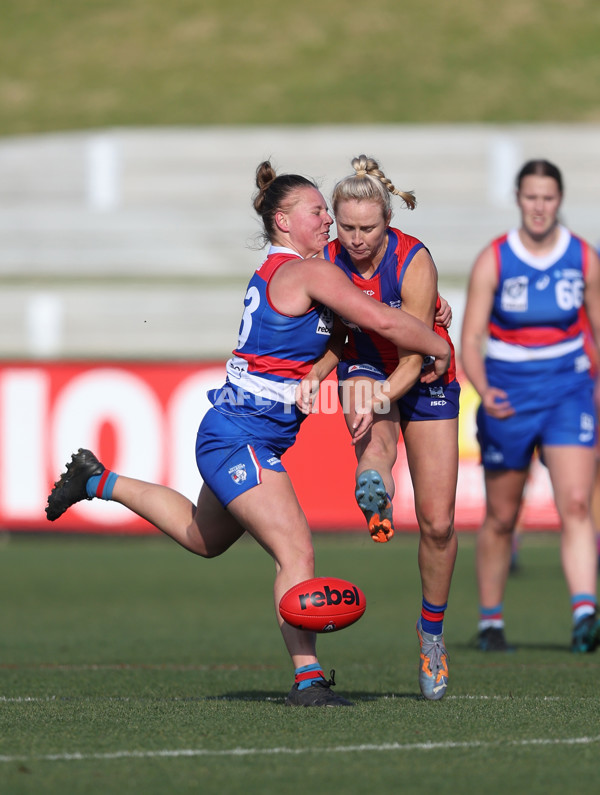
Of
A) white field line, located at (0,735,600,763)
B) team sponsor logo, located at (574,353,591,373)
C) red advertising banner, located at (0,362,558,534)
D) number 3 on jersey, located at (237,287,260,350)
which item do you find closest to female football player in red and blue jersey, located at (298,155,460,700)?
number 3 on jersey, located at (237,287,260,350)

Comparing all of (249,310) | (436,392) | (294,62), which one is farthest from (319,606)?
(294,62)

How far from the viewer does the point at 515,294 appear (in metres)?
7.25

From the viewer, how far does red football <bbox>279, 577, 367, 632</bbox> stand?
15.6 ft

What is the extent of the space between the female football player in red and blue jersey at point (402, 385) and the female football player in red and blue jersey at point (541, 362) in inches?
70.3

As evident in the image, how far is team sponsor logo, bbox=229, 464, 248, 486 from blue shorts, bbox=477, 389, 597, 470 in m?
2.65

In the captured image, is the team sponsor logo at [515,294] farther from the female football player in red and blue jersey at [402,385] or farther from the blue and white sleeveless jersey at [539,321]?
the female football player in red and blue jersey at [402,385]

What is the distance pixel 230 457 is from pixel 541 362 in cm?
275

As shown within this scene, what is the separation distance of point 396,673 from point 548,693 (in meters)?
1.11

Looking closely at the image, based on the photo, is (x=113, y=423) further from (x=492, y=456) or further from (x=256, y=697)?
(x=256, y=697)

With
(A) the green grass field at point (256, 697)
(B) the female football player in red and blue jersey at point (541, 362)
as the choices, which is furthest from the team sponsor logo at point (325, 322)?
(B) the female football player in red and blue jersey at point (541, 362)

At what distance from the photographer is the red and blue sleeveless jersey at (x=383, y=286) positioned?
5.20 meters

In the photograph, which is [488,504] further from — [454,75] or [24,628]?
[454,75]

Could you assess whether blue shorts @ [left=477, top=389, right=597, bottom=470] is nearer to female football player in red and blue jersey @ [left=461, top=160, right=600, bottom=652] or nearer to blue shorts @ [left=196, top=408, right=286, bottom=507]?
female football player in red and blue jersey @ [left=461, top=160, right=600, bottom=652]

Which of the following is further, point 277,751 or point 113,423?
point 113,423
